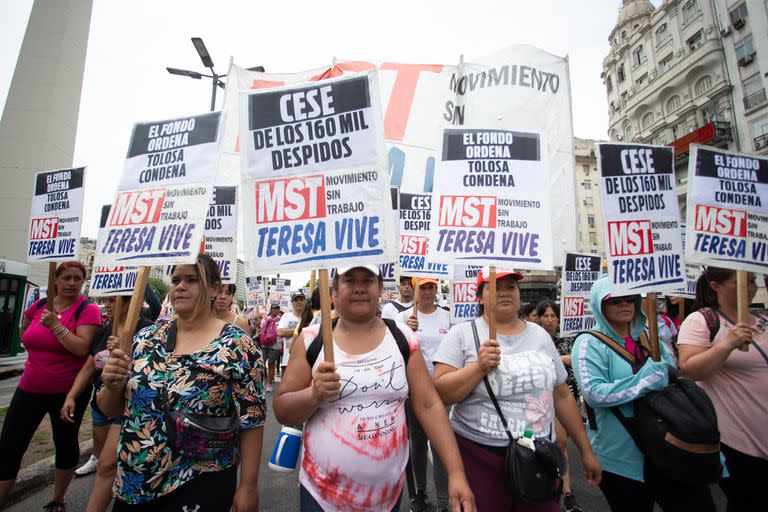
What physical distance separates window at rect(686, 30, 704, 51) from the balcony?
Result: 24.2 ft

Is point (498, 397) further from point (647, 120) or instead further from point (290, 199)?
point (647, 120)

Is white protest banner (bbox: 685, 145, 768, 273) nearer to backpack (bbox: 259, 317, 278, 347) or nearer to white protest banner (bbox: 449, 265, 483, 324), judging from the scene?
white protest banner (bbox: 449, 265, 483, 324)

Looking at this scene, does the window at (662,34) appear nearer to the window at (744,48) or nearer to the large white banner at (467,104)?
the window at (744,48)

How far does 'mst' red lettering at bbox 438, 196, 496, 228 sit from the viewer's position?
113 inches

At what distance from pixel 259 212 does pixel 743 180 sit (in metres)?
3.92

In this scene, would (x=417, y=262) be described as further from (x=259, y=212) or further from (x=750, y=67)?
(x=750, y=67)

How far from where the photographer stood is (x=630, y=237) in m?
3.08

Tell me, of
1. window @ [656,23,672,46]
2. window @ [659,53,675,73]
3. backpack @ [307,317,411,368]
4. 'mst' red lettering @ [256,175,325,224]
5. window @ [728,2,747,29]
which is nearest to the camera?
backpack @ [307,317,411,368]

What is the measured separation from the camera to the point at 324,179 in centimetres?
233

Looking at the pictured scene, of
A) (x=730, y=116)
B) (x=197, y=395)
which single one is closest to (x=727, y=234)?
(x=197, y=395)

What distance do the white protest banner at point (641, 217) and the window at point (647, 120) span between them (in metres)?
48.4

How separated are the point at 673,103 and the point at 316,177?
1956 inches

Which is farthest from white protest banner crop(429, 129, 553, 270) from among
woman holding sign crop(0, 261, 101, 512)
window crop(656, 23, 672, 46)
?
window crop(656, 23, 672, 46)

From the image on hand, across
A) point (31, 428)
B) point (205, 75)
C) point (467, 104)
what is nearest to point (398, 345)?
point (31, 428)
